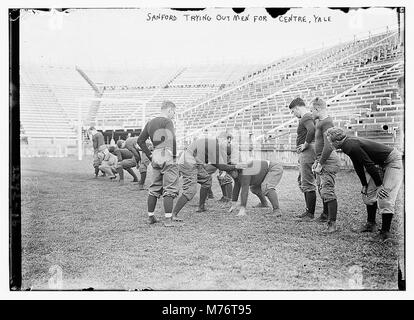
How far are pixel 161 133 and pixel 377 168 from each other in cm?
195

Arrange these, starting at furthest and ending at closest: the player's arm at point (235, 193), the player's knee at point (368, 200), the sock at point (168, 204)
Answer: the player's arm at point (235, 193)
the sock at point (168, 204)
the player's knee at point (368, 200)

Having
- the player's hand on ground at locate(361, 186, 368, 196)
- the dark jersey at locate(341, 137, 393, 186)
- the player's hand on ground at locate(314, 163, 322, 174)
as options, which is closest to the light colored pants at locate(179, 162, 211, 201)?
the player's hand on ground at locate(314, 163, 322, 174)

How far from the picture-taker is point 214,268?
12.8 ft

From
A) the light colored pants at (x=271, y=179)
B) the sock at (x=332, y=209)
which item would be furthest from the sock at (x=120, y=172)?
the sock at (x=332, y=209)

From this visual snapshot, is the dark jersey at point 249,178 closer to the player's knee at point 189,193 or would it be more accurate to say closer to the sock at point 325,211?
the player's knee at point 189,193

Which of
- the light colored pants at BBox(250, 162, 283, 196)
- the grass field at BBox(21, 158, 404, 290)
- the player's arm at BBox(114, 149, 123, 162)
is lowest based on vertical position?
the grass field at BBox(21, 158, 404, 290)

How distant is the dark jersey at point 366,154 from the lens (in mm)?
3879

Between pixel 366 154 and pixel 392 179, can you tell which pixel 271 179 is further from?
pixel 392 179

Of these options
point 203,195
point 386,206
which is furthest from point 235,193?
point 386,206

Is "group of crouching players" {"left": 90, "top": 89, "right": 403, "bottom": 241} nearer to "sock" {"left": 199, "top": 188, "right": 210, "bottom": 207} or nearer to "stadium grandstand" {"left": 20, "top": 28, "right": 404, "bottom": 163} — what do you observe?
"sock" {"left": 199, "top": 188, "right": 210, "bottom": 207}

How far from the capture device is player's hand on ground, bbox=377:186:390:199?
12.9 ft

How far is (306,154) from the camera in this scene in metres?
4.07

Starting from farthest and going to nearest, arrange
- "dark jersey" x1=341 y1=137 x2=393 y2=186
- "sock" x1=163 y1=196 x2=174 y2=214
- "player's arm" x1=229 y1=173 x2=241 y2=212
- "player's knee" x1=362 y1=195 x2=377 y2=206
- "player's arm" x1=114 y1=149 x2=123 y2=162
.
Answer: "player's arm" x1=114 y1=149 x2=123 y2=162 < "player's arm" x1=229 y1=173 x2=241 y2=212 < "sock" x1=163 y1=196 x2=174 y2=214 < "player's knee" x1=362 y1=195 x2=377 y2=206 < "dark jersey" x1=341 y1=137 x2=393 y2=186
